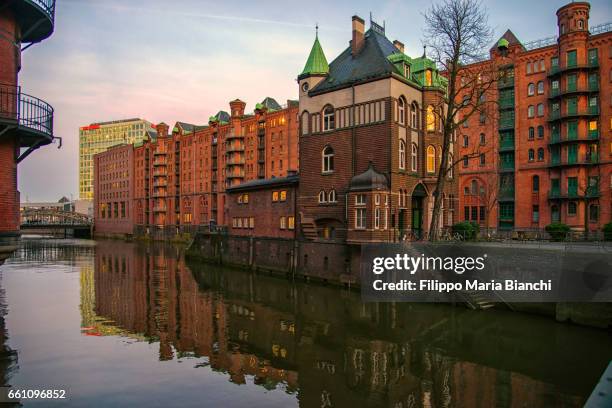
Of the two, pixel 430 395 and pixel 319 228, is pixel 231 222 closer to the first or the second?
pixel 319 228

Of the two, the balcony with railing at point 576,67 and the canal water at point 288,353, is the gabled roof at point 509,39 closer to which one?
the balcony with railing at point 576,67

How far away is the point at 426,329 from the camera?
861 inches

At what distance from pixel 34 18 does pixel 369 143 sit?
981 inches

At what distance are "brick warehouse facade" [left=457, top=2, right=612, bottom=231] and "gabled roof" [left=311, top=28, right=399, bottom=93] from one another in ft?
54.9

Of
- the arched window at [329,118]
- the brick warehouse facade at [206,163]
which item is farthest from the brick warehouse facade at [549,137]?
the brick warehouse facade at [206,163]

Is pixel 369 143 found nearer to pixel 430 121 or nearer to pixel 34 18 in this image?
pixel 430 121

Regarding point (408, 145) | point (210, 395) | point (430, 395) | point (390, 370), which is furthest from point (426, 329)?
point (408, 145)

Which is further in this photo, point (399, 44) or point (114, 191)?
point (114, 191)

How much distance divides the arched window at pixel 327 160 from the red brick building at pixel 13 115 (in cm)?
2537

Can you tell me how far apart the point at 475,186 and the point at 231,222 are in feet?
120

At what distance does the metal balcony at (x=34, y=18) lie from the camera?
1424 cm

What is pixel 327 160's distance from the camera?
3850 centimetres

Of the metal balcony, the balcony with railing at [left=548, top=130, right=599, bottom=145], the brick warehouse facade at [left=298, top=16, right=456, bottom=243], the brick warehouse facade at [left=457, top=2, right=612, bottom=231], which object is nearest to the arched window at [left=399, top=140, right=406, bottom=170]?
the brick warehouse facade at [left=298, top=16, right=456, bottom=243]

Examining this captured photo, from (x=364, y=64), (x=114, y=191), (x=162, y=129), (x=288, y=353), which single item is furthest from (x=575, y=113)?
(x=114, y=191)
